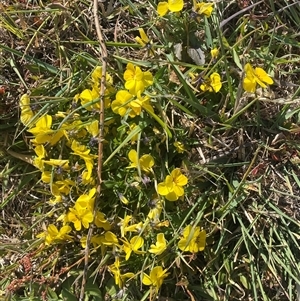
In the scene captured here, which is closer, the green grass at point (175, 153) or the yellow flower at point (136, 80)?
the yellow flower at point (136, 80)

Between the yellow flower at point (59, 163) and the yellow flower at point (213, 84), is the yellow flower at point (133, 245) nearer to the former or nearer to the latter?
the yellow flower at point (59, 163)

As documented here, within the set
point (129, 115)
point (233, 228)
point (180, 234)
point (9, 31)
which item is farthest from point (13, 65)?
point (233, 228)

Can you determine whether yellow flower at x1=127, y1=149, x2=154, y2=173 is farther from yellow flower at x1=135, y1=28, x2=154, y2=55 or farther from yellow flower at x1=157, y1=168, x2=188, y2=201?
yellow flower at x1=135, y1=28, x2=154, y2=55

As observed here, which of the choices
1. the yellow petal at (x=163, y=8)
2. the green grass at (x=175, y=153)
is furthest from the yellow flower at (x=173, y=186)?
the yellow petal at (x=163, y=8)

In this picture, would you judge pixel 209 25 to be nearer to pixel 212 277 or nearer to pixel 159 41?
pixel 159 41

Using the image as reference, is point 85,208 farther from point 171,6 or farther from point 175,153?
point 171,6

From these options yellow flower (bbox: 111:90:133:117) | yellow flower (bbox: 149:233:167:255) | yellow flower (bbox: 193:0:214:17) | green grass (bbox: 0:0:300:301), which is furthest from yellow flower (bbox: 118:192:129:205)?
yellow flower (bbox: 193:0:214:17)
